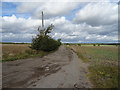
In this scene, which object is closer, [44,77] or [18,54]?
[44,77]

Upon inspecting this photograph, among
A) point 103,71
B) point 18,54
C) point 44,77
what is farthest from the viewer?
point 18,54

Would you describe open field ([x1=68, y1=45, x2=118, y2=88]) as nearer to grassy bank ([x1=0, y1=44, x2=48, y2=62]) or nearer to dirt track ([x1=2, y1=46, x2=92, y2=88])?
dirt track ([x1=2, y1=46, x2=92, y2=88])

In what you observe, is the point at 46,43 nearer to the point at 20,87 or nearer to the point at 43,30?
the point at 43,30

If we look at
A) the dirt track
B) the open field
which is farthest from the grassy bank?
the open field

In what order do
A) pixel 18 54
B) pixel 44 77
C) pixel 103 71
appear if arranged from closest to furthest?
pixel 44 77
pixel 103 71
pixel 18 54

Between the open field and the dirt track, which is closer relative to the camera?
the dirt track

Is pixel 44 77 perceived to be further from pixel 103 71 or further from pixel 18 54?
pixel 18 54

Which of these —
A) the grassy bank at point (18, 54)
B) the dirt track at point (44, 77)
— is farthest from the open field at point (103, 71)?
the grassy bank at point (18, 54)

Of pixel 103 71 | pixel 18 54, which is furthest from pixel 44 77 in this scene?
pixel 18 54

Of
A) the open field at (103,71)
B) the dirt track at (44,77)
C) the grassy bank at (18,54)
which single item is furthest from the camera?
the grassy bank at (18,54)

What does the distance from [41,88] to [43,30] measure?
30319 millimetres

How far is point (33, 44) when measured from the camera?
3453 centimetres

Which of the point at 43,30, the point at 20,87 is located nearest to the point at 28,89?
the point at 20,87

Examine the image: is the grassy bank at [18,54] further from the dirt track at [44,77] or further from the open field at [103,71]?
the open field at [103,71]
